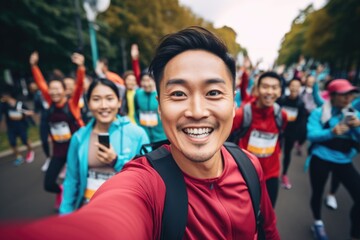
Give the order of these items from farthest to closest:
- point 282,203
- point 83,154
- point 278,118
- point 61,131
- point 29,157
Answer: point 29,157, point 282,203, point 61,131, point 278,118, point 83,154

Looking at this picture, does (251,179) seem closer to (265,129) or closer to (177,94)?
(177,94)

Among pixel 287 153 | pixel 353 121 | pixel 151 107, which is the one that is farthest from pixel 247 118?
pixel 287 153

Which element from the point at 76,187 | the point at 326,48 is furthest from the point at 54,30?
the point at 326,48

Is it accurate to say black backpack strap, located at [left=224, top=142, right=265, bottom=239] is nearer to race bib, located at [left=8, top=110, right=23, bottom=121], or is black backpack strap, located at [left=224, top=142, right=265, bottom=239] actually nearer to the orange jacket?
the orange jacket

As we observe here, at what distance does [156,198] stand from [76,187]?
4.80 feet

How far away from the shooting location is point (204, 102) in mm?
1057

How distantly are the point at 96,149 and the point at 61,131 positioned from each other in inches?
73.3

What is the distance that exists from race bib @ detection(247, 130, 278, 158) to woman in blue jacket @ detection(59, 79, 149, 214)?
4.43 ft

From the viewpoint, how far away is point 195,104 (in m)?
1.03

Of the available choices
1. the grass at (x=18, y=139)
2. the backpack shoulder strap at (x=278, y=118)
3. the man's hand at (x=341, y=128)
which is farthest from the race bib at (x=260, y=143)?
the grass at (x=18, y=139)

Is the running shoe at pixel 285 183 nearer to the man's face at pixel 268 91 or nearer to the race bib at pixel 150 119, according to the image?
the man's face at pixel 268 91

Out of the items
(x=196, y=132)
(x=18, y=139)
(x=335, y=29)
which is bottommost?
(x=18, y=139)

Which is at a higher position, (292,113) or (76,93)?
(76,93)

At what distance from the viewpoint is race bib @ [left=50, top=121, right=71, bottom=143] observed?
346cm
